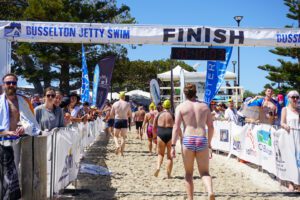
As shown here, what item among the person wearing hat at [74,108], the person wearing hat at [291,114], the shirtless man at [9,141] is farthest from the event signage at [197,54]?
the shirtless man at [9,141]

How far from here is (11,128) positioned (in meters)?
5.55

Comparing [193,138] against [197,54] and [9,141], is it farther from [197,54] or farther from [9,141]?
[197,54]

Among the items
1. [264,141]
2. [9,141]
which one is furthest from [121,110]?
[9,141]

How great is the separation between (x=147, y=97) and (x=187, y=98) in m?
48.2

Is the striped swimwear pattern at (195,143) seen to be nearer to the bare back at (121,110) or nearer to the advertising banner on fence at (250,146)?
the advertising banner on fence at (250,146)

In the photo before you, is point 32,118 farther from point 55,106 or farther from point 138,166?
point 138,166

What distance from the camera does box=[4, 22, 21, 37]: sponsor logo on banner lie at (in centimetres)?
881

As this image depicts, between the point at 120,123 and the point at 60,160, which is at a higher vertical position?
the point at 120,123

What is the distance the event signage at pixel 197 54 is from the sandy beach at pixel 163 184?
8.14 ft

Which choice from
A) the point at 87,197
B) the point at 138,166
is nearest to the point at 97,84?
the point at 138,166

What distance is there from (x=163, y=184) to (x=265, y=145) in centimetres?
264

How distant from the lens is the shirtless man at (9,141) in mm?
5082

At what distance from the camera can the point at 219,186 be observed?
856 centimetres

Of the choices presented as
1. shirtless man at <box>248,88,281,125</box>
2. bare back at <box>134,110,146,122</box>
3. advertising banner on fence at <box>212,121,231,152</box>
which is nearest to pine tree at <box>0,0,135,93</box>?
bare back at <box>134,110,146,122</box>
